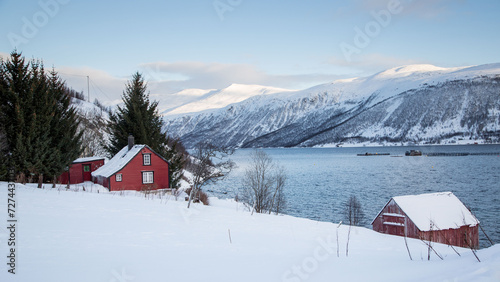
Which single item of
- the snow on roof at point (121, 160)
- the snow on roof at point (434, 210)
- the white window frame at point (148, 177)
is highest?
the snow on roof at point (121, 160)

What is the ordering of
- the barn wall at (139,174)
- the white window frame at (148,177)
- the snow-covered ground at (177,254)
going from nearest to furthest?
1. the snow-covered ground at (177,254)
2. the barn wall at (139,174)
3. the white window frame at (148,177)

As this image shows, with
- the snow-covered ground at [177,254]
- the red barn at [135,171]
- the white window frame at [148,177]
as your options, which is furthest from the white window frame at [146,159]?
the snow-covered ground at [177,254]

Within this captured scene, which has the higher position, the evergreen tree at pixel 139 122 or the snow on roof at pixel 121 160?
the evergreen tree at pixel 139 122

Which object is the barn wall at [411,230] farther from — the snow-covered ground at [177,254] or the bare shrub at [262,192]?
the snow-covered ground at [177,254]

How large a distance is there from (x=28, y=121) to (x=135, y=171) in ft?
41.2

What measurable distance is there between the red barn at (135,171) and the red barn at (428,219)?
2435 cm

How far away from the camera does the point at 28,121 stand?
27141 mm

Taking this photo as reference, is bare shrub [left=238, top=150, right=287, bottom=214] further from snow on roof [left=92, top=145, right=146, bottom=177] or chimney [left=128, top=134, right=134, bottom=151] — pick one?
chimney [left=128, top=134, right=134, bottom=151]

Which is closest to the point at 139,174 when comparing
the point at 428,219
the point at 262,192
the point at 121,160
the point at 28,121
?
the point at 121,160

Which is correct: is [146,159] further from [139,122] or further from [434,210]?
[434,210]

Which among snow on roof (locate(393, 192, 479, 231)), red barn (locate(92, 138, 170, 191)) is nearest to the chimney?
red barn (locate(92, 138, 170, 191))

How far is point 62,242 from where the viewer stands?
9711 millimetres

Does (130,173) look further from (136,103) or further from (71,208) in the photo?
(71,208)

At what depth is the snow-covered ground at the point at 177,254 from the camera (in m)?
7.39
